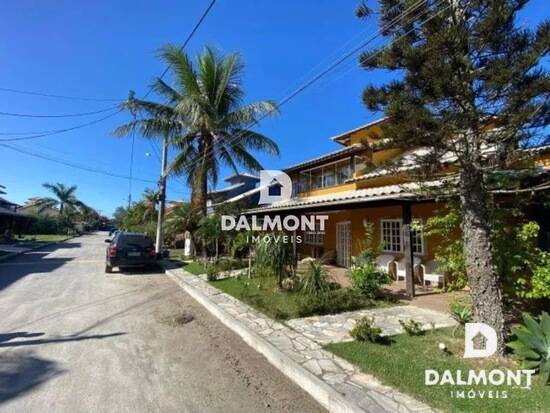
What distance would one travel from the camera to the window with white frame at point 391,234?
505 inches

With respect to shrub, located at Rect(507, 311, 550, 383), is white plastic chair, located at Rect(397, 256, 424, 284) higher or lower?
higher

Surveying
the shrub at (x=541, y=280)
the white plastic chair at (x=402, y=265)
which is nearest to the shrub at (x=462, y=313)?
the shrub at (x=541, y=280)

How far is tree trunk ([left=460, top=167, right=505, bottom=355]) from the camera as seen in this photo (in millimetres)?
4984

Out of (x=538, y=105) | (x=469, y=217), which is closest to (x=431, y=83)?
(x=538, y=105)

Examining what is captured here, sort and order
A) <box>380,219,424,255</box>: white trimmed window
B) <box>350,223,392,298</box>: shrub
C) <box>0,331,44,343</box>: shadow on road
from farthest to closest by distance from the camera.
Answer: <box>380,219,424,255</box>: white trimmed window < <box>350,223,392,298</box>: shrub < <box>0,331,44,343</box>: shadow on road

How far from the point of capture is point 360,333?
18.8 ft

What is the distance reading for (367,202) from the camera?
31.8 feet

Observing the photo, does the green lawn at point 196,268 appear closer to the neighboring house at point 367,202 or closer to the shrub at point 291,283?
the neighboring house at point 367,202

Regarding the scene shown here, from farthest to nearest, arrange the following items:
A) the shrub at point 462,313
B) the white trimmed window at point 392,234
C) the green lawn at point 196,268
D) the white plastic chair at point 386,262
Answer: the green lawn at point 196,268 → the white trimmed window at point 392,234 → the white plastic chair at point 386,262 → the shrub at point 462,313

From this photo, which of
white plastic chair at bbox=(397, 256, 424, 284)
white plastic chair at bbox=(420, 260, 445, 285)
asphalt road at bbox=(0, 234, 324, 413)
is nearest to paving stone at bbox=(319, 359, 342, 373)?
asphalt road at bbox=(0, 234, 324, 413)

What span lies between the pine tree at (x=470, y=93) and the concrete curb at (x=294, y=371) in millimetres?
2603

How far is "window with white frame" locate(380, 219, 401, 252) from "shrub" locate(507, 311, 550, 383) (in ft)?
27.0

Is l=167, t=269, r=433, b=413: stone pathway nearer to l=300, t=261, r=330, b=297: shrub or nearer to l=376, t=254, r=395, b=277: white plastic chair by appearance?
l=300, t=261, r=330, b=297: shrub

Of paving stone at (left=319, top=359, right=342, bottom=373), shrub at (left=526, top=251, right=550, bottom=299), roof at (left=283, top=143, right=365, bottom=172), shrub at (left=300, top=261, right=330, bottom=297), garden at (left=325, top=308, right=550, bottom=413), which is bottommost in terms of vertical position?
paving stone at (left=319, top=359, right=342, bottom=373)
